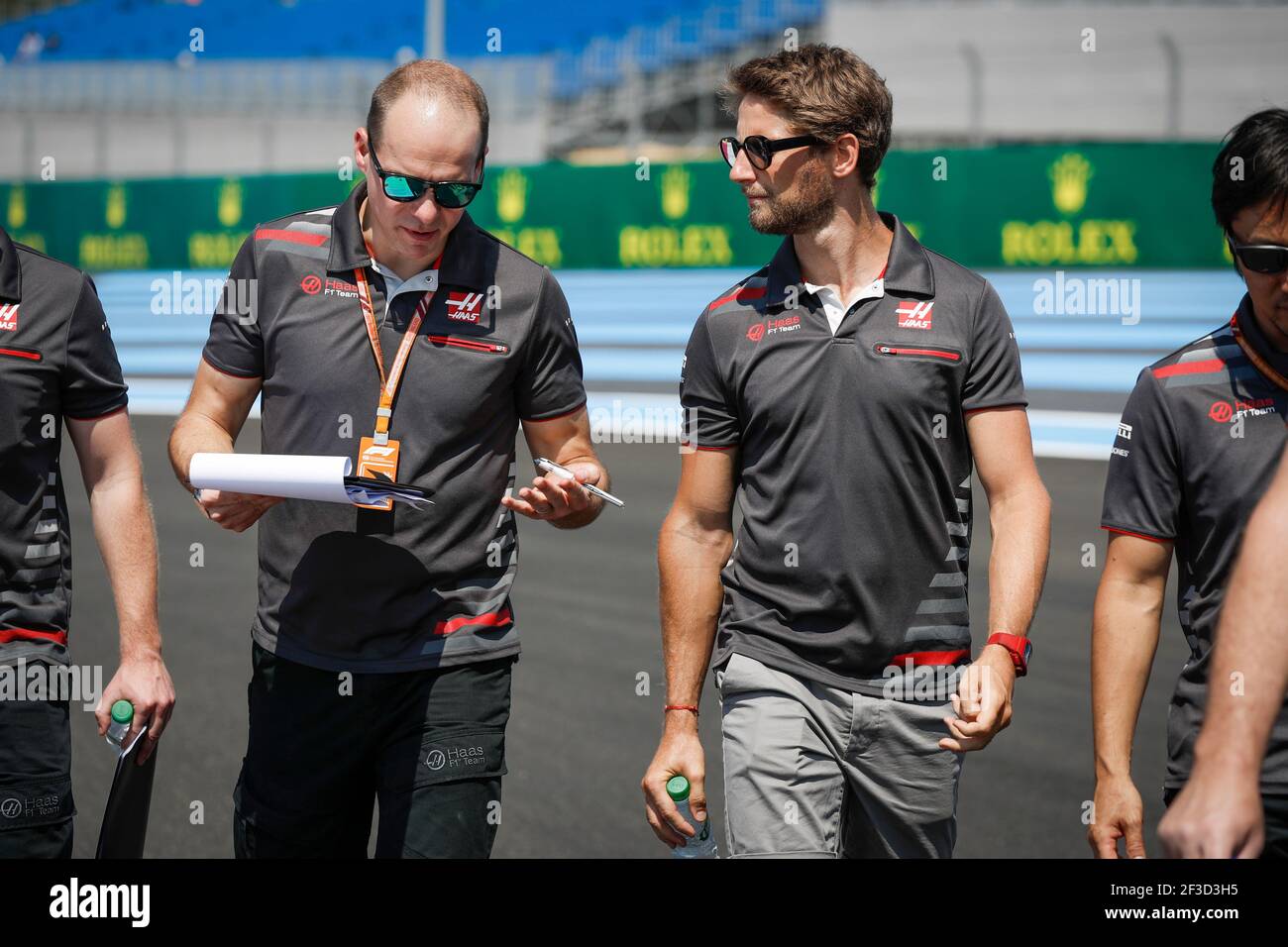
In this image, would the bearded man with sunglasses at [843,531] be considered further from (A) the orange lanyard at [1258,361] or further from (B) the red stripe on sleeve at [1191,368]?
(A) the orange lanyard at [1258,361]

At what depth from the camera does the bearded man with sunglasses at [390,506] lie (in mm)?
3404

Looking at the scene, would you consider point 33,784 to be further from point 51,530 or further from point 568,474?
point 568,474

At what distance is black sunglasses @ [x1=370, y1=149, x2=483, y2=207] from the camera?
340 cm

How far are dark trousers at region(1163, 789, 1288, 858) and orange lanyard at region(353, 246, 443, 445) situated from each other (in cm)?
198

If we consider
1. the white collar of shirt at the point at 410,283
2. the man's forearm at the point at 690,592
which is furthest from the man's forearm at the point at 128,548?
the man's forearm at the point at 690,592

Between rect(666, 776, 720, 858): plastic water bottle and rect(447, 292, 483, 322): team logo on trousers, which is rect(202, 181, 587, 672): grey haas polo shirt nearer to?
rect(447, 292, 483, 322): team logo on trousers

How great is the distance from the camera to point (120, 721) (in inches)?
134

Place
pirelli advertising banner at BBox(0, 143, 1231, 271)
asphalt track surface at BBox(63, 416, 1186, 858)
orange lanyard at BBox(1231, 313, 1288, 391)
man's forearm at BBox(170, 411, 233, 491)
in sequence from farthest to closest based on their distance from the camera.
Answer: pirelli advertising banner at BBox(0, 143, 1231, 271), asphalt track surface at BBox(63, 416, 1186, 858), man's forearm at BBox(170, 411, 233, 491), orange lanyard at BBox(1231, 313, 1288, 391)

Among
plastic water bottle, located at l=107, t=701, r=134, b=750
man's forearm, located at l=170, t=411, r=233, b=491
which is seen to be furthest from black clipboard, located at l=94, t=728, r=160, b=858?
man's forearm, located at l=170, t=411, r=233, b=491

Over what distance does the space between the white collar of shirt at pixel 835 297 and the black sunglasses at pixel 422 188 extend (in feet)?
2.73

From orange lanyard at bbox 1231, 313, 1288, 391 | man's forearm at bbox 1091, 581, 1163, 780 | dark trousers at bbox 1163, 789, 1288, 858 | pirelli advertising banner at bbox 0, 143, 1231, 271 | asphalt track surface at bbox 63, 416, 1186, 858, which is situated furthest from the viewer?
pirelli advertising banner at bbox 0, 143, 1231, 271

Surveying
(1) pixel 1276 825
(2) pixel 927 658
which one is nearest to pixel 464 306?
(2) pixel 927 658

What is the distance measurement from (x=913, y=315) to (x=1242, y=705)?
1792 millimetres
